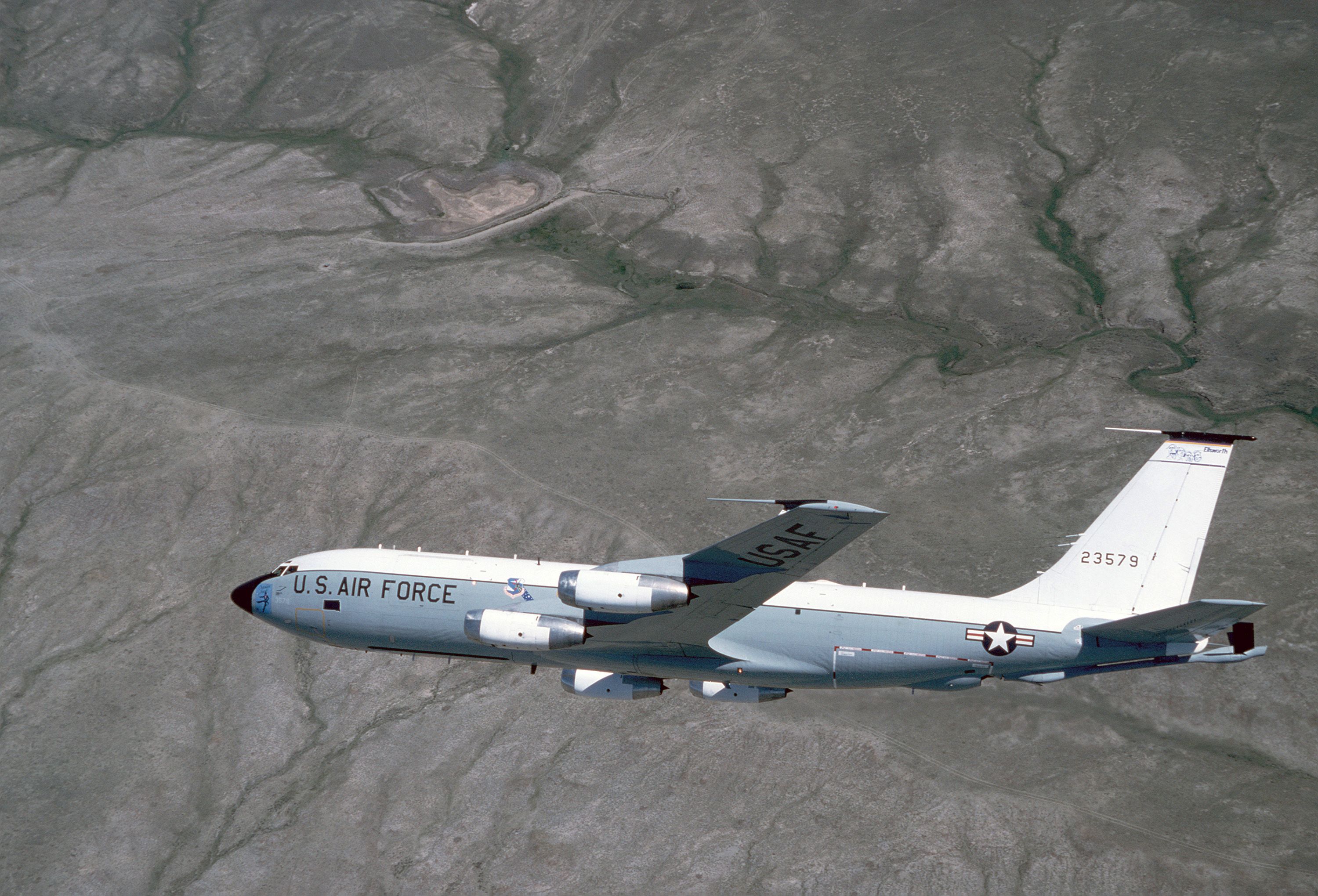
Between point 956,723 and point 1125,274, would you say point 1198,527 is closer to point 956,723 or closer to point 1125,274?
point 956,723

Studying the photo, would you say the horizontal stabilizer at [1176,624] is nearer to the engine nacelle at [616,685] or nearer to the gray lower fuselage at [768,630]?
the gray lower fuselage at [768,630]

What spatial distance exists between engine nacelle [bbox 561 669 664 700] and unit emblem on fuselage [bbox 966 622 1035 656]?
447 inches

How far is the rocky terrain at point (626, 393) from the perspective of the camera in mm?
58562

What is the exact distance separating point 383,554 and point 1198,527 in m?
29.5

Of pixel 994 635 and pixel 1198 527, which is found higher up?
pixel 1198 527

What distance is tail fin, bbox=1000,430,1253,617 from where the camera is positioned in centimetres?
4425

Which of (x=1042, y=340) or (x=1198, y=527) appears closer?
(x=1198, y=527)

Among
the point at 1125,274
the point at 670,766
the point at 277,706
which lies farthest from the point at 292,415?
the point at 1125,274

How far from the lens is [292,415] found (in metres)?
79.8

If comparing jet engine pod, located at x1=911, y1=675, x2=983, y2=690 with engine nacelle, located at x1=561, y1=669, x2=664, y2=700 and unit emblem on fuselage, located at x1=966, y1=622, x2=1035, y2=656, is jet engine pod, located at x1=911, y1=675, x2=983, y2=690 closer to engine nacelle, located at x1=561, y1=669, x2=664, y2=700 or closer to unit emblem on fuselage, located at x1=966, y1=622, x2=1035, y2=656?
unit emblem on fuselage, located at x1=966, y1=622, x2=1035, y2=656

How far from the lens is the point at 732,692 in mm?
45719

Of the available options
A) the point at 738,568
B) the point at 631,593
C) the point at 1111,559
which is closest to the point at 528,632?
the point at 631,593

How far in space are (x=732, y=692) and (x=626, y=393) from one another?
3752 centimetres

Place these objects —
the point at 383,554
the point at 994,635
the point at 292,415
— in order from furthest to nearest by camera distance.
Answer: the point at 292,415
the point at 383,554
the point at 994,635
